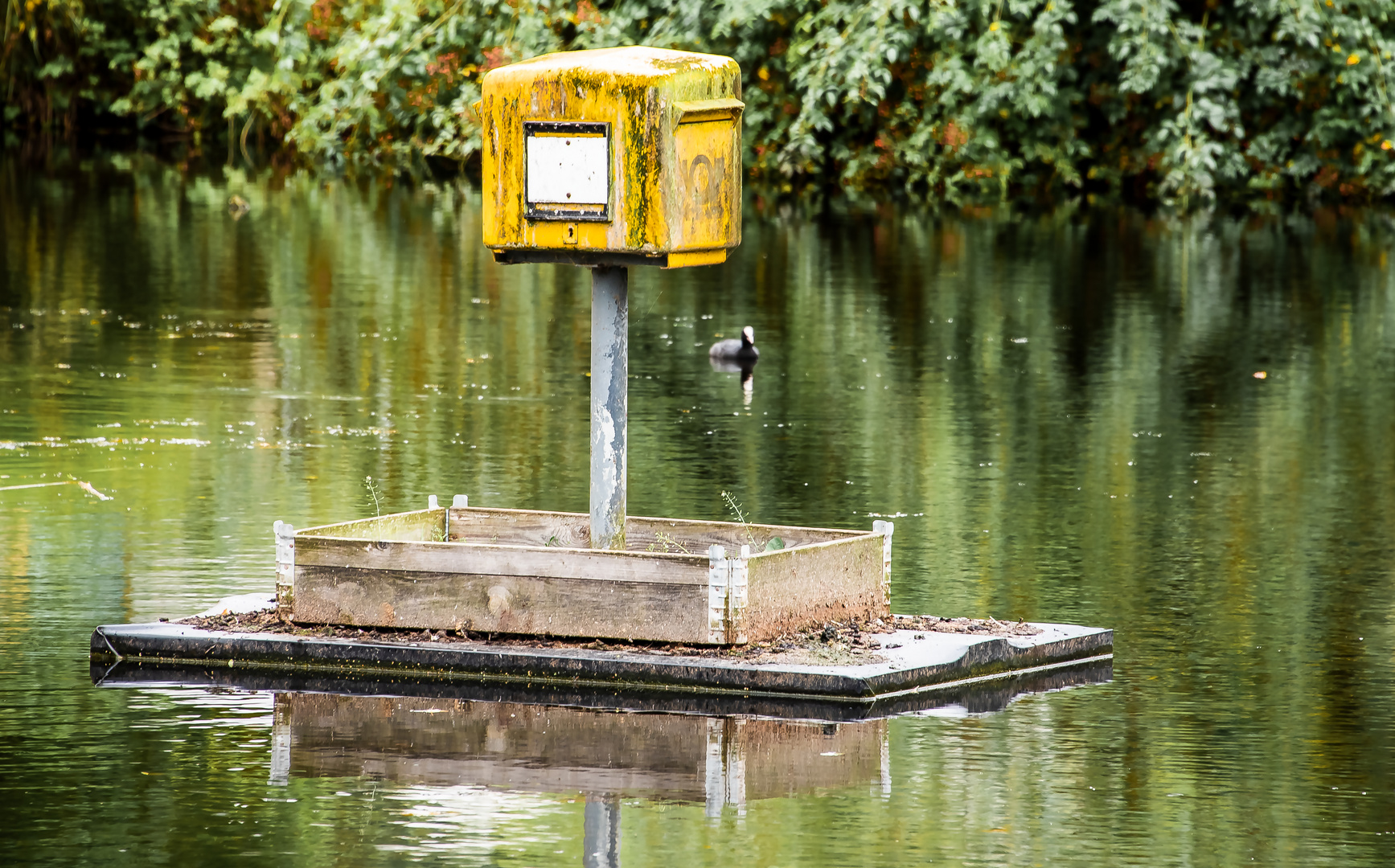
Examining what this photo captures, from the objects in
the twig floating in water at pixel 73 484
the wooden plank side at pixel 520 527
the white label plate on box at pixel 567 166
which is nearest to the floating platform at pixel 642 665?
the wooden plank side at pixel 520 527

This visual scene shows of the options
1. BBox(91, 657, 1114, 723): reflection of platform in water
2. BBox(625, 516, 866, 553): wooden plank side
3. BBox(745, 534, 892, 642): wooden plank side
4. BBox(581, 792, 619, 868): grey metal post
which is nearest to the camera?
BBox(581, 792, 619, 868): grey metal post

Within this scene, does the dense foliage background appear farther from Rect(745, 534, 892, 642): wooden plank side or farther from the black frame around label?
the black frame around label

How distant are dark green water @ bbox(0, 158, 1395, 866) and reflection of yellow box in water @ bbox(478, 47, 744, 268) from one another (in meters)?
1.74

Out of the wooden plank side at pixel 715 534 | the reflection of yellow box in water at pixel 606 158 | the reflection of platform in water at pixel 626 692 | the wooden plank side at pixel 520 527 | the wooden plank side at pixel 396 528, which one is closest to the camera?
the reflection of platform in water at pixel 626 692

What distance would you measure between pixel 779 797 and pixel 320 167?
41169 millimetres

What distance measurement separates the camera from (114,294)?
80.8ft

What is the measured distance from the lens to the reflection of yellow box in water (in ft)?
30.8

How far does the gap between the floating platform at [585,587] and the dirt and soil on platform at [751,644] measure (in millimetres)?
38

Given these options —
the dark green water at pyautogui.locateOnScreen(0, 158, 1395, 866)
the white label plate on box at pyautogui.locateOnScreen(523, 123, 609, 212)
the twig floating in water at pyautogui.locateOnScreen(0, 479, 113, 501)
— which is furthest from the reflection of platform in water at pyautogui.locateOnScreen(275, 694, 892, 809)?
the twig floating in water at pyautogui.locateOnScreen(0, 479, 113, 501)

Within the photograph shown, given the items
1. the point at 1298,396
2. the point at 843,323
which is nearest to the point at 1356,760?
the point at 1298,396

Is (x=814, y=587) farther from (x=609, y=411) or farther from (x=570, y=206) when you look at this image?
(x=570, y=206)

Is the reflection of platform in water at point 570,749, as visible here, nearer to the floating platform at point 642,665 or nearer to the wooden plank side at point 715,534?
the floating platform at point 642,665

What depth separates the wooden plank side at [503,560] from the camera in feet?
30.1

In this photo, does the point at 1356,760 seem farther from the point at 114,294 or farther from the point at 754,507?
the point at 114,294
